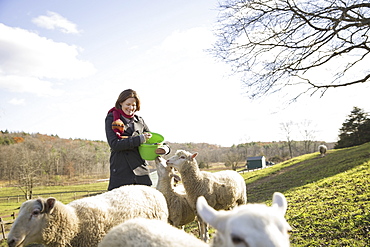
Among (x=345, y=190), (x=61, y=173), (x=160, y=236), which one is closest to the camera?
(x=160, y=236)

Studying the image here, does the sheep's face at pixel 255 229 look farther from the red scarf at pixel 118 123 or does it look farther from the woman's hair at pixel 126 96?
the woman's hair at pixel 126 96

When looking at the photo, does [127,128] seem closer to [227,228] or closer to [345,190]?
[227,228]

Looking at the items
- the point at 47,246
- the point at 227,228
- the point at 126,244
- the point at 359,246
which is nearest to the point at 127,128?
the point at 47,246

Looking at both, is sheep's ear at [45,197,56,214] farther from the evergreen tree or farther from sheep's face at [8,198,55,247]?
the evergreen tree

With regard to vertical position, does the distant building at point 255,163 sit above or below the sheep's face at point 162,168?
below

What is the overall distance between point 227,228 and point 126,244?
922 millimetres

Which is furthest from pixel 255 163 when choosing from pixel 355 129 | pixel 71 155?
pixel 71 155

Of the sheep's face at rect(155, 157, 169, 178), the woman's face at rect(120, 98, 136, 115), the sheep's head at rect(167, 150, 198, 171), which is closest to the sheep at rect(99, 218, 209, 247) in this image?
the woman's face at rect(120, 98, 136, 115)

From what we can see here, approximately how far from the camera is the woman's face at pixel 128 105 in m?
4.02

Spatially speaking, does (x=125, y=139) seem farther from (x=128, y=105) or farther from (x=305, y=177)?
(x=305, y=177)

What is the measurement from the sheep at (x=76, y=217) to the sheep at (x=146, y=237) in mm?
1200

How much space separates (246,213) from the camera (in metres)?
1.70

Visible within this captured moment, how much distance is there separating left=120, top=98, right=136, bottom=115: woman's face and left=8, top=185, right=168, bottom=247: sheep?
3.80 feet

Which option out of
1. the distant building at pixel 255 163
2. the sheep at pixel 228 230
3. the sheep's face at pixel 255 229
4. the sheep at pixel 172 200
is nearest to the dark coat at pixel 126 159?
the sheep at pixel 228 230
